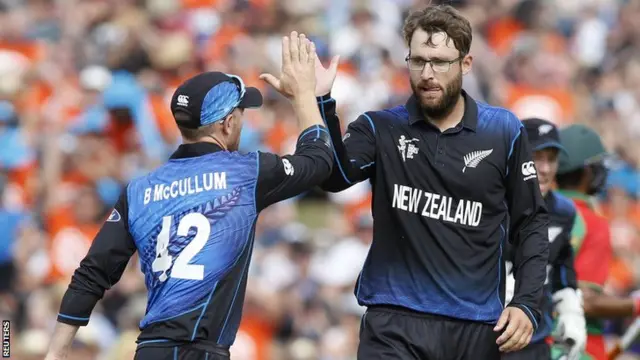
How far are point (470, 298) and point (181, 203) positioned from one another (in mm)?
1459

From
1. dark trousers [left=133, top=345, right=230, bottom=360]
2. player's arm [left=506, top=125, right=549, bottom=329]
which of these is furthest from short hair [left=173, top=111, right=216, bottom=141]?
player's arm [left=506, top=125, right=549, bottom=329]

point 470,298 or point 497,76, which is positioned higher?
point 497,76

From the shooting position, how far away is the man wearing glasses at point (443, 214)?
22.3ft

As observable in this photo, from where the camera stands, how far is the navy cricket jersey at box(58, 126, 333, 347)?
250 inches

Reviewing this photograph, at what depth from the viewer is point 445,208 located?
6.80 metres

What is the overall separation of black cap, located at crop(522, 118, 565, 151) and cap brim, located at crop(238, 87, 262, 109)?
1.88 metres

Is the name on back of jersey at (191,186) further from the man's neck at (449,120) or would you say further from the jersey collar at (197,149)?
the man's neck at (449,120)

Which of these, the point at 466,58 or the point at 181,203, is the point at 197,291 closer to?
the point at 181,203

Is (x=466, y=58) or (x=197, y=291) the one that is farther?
(x=466, y=58)

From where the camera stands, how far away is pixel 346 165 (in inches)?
269

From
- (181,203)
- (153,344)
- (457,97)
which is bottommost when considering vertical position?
(153,344)

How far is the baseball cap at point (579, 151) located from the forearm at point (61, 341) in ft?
11.2

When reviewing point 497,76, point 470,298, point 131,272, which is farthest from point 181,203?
point 497,76

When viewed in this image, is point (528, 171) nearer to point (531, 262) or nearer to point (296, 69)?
point (531, 262)
